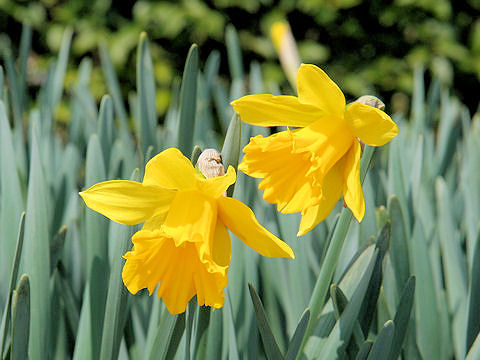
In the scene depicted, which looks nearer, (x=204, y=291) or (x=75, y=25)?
(x=204, y=291)

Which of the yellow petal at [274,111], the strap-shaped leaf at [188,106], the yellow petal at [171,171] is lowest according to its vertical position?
the yellow petal at [171,171]

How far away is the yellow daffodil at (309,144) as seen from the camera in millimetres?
481

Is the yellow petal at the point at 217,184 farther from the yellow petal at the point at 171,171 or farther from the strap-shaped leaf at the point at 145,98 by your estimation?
the strap-shaped leaf at the point at 145,98

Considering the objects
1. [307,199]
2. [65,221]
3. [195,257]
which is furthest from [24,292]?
[65,221]

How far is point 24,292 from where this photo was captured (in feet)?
1.61

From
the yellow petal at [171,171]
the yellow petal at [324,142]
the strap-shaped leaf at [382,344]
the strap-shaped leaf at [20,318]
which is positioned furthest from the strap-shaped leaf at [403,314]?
the strap-shaped leaf at [20,318]

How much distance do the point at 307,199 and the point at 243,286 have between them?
0.29 meters

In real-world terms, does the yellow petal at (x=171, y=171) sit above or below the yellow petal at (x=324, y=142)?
below

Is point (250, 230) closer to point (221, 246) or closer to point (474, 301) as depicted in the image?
point (221, 246)

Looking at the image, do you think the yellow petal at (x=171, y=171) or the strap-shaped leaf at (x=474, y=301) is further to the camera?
the strap-shaped leaf at (x=474, y=301)

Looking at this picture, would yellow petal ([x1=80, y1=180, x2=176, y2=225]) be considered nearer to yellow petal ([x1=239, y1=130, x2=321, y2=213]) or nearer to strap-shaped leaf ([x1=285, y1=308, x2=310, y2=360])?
yellow petal ([x1=239, y1=130, x2=321, y2=213])

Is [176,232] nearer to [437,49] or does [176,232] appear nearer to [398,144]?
[398,144]

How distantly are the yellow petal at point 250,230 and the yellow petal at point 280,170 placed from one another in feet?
0.17

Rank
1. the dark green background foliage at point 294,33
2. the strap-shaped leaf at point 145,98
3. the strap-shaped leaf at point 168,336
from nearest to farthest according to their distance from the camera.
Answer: the strap-shaped leaf at point 168,336 → the strap-shaped leaf at point 145,98 → the dark green background foliage at point 294,33
